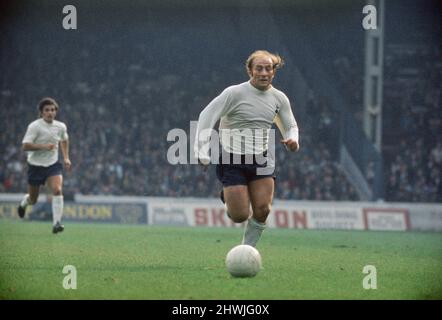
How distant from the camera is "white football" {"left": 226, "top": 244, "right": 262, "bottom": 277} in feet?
33.2

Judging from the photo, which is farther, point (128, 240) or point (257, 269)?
point (128, 240)

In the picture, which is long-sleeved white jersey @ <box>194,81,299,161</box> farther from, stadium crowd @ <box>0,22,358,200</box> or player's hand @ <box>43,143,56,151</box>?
stadium crowd @ <box>0,22,358,200</box>

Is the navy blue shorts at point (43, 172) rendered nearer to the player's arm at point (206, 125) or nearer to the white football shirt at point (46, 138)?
the white football shirt at point (46, 138)

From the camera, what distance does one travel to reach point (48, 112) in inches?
674

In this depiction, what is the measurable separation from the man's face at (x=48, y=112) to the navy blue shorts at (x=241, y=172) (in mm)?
6809

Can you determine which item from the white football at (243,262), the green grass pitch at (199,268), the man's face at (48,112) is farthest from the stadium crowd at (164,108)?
the white football at (243,262)

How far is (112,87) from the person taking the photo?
107ft

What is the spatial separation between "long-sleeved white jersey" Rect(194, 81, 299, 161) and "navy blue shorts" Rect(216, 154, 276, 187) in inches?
6.6

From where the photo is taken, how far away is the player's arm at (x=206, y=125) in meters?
10.6

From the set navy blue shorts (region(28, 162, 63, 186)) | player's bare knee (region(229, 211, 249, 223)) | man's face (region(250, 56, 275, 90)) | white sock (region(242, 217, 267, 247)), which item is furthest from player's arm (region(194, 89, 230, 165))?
navy blue shorts (region(28, 162, 63, 186))

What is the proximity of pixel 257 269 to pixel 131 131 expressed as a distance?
21.3m

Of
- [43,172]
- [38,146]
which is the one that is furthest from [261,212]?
[43,172]

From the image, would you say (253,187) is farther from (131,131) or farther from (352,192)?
(131,131)
